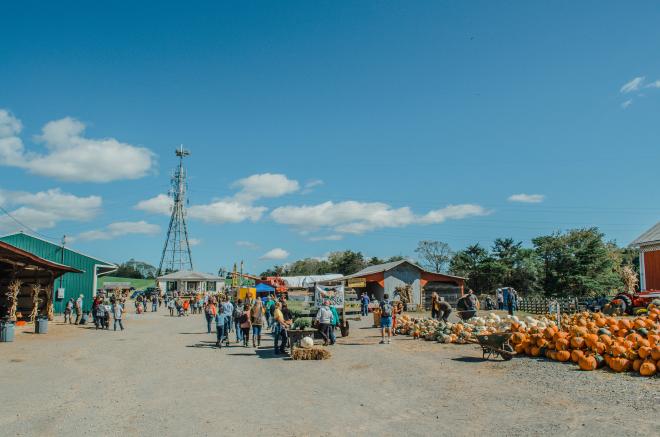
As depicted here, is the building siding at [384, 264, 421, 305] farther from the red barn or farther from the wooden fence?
the red barn

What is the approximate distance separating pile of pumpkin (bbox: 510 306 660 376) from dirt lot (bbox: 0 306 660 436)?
42cm

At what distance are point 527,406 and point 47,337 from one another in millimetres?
20604

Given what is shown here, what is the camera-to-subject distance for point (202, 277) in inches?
2502

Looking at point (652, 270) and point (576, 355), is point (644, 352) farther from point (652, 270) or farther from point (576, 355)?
point (652, 270)

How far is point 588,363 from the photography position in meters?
11.4

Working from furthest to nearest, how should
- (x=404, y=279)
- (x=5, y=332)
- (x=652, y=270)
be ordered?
1. (x=404, y=279)
2. (x=652, y=270)
3. (x=5, y=332)

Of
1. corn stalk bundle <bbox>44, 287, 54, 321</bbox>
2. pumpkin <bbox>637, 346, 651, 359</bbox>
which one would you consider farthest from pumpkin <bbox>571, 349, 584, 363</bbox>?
corn stalk bundle <bbox>44, 287, 54, 321</bbox>

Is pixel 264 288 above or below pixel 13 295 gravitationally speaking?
below

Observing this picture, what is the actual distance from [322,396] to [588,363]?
6.32 metres

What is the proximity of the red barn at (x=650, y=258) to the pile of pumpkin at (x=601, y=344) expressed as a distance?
1672 centimetres

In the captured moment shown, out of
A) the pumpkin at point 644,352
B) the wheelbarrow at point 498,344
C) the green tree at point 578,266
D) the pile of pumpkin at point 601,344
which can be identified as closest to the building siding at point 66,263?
the wheelbarrow at point 498,344

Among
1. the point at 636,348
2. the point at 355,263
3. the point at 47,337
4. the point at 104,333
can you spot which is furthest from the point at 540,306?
the point at 355,263

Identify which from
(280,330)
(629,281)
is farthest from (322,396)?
(629,281)

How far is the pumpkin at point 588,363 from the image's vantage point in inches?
448
